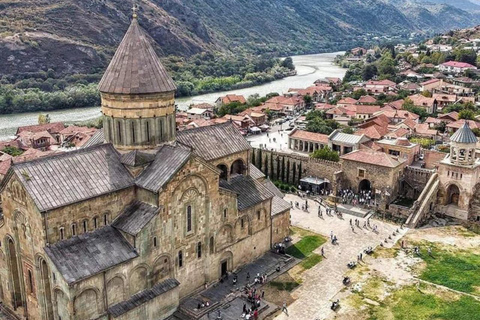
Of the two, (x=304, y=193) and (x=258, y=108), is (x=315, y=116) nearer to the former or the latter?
(x=258, y=108)

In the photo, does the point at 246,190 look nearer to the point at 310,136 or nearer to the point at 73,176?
the point at 73,176

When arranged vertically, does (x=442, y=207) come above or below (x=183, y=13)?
below

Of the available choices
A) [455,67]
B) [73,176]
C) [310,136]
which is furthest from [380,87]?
[73,176]

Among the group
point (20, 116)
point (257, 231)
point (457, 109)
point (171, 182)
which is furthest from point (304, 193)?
point (20, 116)

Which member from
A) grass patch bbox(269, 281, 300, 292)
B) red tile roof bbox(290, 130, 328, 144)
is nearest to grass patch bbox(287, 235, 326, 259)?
grass patch bbox(269, 281, 300, 292)

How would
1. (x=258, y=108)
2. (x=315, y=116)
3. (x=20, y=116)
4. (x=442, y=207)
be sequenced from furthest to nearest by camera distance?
(x=20, y=116)
(x=258, y=108)
(x=315, y=116)
(x=442, y=207)

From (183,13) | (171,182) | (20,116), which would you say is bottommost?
(20,116)

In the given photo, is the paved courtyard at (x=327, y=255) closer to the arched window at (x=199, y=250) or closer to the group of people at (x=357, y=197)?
the group of people at (x=357, y=197)
